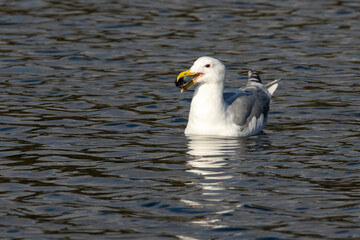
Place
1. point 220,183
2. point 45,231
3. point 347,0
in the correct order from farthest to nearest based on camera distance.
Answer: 1. point 347,0
2. point 220,183
3. point 45,231

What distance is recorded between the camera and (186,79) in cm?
1312

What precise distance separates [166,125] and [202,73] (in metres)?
1.38

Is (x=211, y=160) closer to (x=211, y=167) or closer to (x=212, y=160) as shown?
(x=212, y=160)

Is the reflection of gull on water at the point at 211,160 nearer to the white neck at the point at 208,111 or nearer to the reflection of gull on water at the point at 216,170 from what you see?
the reflection of gull on water at the point at 216,170

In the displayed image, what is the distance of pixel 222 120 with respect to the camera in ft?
43.6

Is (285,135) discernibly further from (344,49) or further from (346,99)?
(344,49)

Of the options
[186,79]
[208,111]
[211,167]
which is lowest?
[211,167]

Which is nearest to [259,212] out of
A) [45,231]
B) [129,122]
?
[45,231]

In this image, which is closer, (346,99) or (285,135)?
(285,135)

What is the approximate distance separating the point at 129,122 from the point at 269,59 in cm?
632

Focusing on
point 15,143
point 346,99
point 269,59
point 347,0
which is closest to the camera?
point 15,143

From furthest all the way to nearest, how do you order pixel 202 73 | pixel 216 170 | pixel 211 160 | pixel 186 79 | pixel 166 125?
pixel 166 125 → pixel 202 73 → pixel 186 79 → pixel 211 160 → pixel 216 170

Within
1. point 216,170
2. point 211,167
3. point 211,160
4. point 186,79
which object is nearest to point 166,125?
point 186,79

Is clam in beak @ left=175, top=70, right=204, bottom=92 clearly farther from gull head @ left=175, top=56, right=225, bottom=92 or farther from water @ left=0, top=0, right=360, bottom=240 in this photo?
water @ left=0, top=0, right=360, bottom=240
